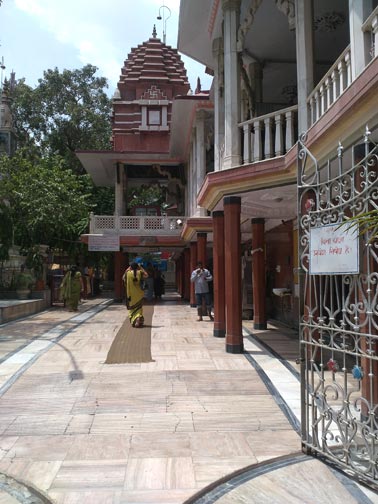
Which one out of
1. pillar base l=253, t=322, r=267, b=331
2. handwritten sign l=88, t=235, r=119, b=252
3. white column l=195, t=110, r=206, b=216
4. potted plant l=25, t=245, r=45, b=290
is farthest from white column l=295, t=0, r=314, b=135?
handwritten sign l=88, t=235, r=119, b=252

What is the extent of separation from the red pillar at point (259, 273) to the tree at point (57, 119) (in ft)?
80.9

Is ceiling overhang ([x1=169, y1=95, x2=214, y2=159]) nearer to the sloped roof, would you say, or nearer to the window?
the window

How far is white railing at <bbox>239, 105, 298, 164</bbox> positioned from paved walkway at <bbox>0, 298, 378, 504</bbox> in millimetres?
3435

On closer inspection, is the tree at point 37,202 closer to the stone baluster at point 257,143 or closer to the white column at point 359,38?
the stone baluster at point 257,143

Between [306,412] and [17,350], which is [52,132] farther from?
[306,412]

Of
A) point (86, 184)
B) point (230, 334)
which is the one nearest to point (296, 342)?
point (230, 334)

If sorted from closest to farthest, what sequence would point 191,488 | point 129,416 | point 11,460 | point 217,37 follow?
point 191,488 → point 11,460 → point 129,416 → point 217,37

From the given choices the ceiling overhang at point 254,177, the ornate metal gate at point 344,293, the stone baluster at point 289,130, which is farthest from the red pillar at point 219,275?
the ornate metal gate at point 344,293

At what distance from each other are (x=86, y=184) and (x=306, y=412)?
27570 mm

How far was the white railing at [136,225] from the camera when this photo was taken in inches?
842

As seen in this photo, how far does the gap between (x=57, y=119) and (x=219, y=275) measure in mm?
28604

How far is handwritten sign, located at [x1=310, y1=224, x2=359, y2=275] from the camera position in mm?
3439

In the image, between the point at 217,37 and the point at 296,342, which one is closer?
the point at 296,342

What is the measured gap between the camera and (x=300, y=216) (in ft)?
13.4
